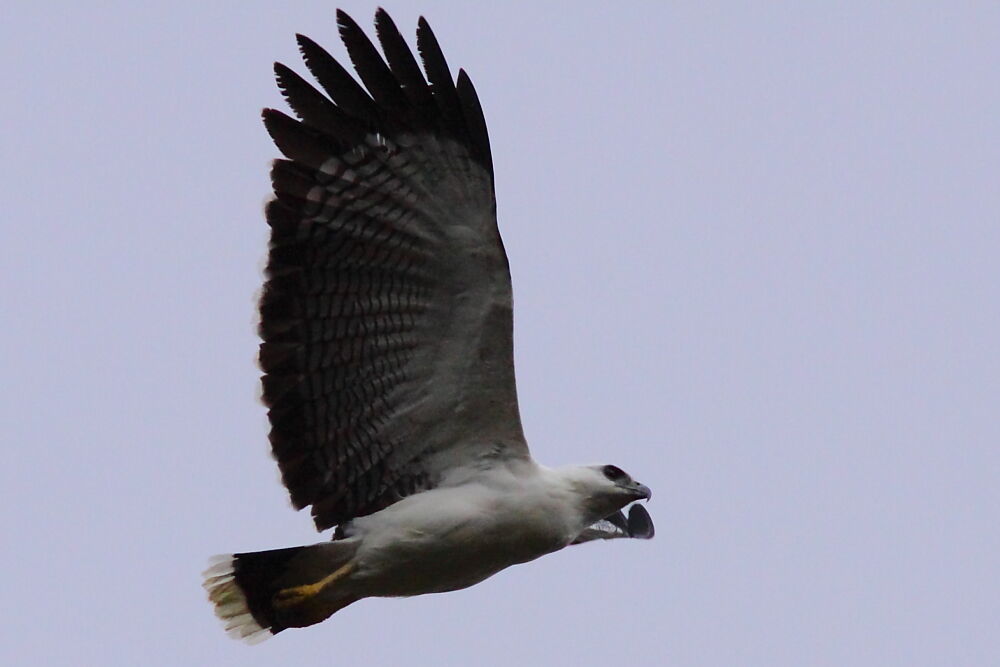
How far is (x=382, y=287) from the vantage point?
27.4ft

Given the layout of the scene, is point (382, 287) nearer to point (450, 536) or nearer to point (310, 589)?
point (450, 536)

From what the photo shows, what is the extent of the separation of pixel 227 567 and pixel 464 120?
8.86 feet

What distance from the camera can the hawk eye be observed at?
8.85 meters

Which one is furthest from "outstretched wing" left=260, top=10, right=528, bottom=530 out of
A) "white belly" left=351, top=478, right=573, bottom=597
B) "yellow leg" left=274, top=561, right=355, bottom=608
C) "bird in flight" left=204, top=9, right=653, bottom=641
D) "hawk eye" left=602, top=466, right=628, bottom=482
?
"hawk eye" left=602, top=466, right=628, bottom=482

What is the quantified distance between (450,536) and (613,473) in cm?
97

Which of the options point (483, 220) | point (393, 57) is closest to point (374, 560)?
point (483, 220)

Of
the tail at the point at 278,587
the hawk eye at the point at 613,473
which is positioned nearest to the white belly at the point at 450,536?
the tail at the point at 278,587

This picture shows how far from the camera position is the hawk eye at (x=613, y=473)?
8852mm

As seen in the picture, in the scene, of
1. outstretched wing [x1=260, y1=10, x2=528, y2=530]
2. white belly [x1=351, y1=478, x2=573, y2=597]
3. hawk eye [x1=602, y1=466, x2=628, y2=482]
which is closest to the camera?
outstretched wing [x1=260, y1=10, x2=528, y2=530]

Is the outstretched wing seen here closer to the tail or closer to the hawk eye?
the tail

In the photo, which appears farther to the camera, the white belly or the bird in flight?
the white belly

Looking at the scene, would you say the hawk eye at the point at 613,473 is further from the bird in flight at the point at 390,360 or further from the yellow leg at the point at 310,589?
the yellow leg at the point at 310,589

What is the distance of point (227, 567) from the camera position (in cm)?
880

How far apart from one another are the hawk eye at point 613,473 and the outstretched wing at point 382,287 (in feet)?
1.49
